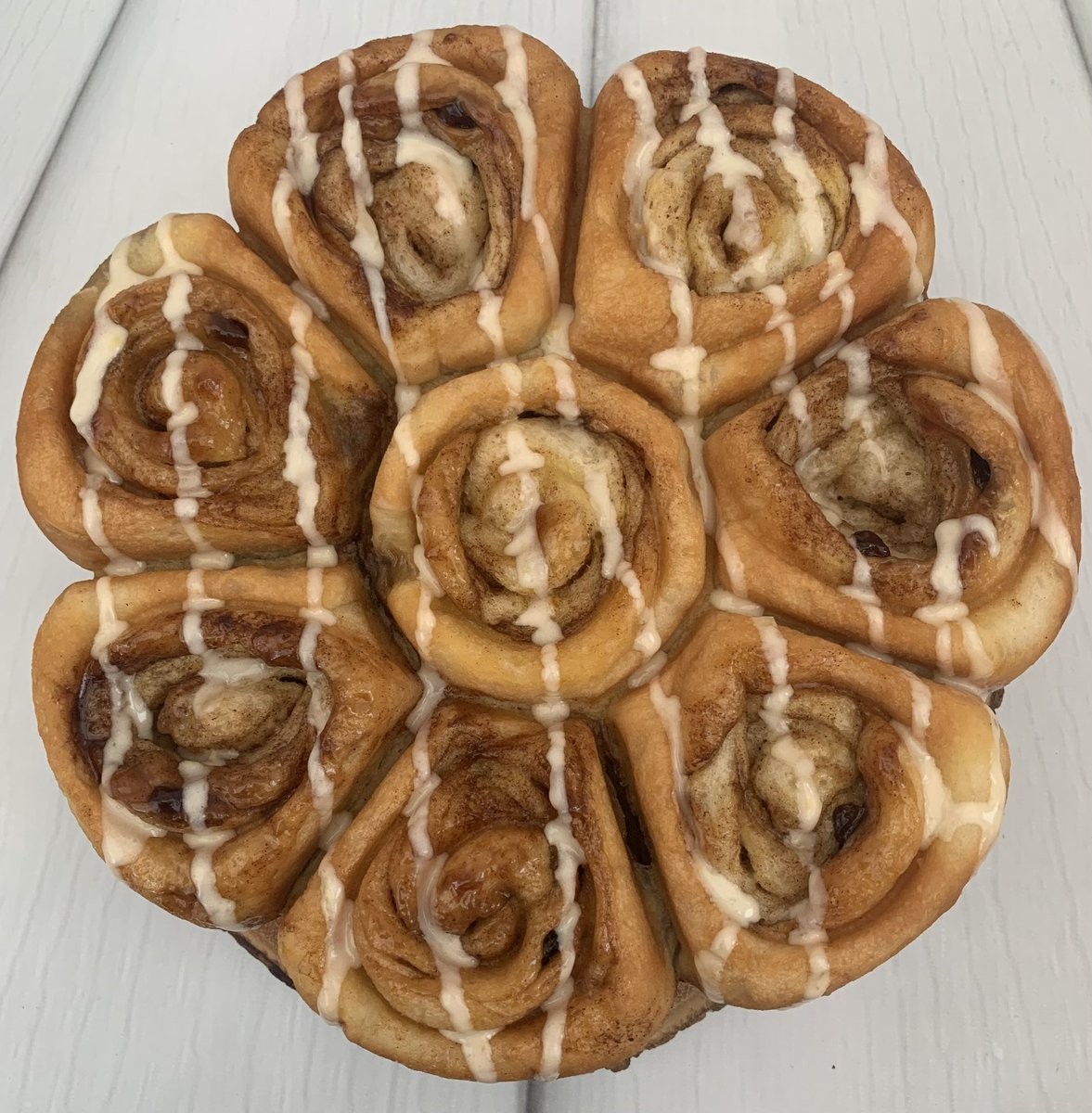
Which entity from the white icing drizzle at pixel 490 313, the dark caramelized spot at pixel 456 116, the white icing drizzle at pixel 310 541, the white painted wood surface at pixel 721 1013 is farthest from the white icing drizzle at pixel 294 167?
the white painted wood surface at pixel 721 1013

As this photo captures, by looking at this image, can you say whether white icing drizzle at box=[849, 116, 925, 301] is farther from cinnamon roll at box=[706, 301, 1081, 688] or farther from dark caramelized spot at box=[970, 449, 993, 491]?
dark caramelized spot at box=[970, 449, 993, 491]

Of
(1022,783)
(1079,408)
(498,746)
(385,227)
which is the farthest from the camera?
(1079,408)

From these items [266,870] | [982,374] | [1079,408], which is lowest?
[1079,408]

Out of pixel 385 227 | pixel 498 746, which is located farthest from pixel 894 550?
pixel 385 227

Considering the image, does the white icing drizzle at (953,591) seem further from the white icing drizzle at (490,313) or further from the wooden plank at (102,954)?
the wooden plank at (102,954)

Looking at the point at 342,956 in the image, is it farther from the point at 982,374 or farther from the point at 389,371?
the point at 982,374

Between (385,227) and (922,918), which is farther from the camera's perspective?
(385,227)

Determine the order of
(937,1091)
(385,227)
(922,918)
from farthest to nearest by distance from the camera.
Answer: (937,1091), (385,227), (922,918)
